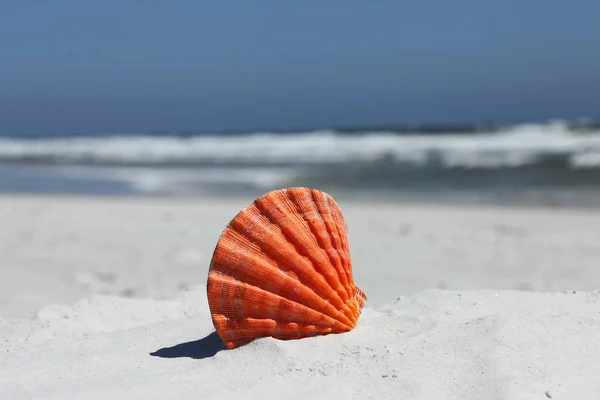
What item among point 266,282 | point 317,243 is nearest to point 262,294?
point 266,282

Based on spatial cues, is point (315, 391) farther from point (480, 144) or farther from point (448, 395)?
point (480, 144)

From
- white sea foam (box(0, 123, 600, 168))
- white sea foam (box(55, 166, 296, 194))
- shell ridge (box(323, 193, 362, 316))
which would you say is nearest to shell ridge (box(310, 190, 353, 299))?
shell ridge (box(323, 193, 362, 316))

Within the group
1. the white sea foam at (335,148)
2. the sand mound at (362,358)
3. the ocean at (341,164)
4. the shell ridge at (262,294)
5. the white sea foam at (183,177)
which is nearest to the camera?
the sand mound at (362,358)

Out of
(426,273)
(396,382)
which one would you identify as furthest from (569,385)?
(426,273)

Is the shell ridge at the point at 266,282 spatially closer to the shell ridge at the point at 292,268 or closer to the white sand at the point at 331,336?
the shell ridge at the point at 292,268

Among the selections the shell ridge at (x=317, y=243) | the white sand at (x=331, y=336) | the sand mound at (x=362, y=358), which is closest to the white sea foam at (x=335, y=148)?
the white sand at (x=331, y=336)

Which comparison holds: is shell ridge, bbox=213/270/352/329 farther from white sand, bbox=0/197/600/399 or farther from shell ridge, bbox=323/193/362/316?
shell ridge, bbox=323/193/362/316
